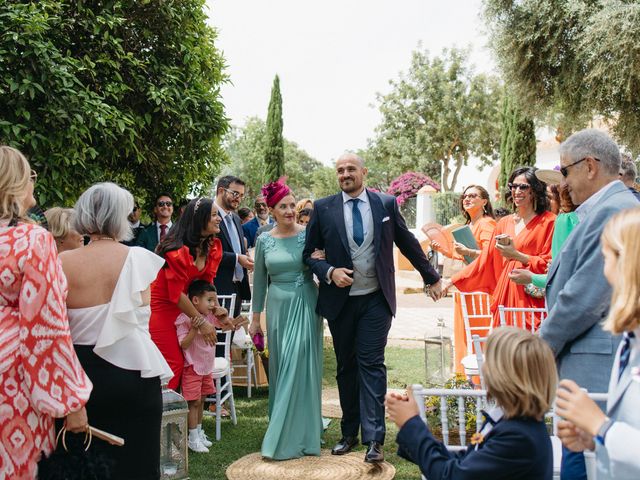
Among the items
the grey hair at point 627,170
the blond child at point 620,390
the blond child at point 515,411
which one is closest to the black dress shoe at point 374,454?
the grey hair at point 627,170

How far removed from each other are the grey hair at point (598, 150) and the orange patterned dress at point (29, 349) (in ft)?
8.10

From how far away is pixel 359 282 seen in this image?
216 inches

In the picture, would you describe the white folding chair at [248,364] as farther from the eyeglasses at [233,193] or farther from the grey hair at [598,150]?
the grey hair at [598,150]

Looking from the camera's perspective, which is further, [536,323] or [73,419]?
[536,323]

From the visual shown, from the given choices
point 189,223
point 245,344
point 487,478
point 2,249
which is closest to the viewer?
point 487,478

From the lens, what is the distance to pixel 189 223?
5.52m

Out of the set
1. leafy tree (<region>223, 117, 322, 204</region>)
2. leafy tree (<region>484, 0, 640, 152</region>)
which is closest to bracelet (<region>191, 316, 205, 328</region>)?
leafy tree (<region>484, 0, 640, 152</region>)

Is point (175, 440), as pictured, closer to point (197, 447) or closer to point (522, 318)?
point (197, 447)

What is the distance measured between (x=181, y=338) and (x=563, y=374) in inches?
125

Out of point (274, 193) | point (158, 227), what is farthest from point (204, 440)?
point (158, 227)

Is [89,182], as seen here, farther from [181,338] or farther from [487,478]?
[487,478]

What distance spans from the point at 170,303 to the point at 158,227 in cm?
408

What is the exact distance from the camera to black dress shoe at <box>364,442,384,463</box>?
5.25 meters

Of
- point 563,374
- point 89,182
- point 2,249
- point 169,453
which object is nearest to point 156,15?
point 89,182
